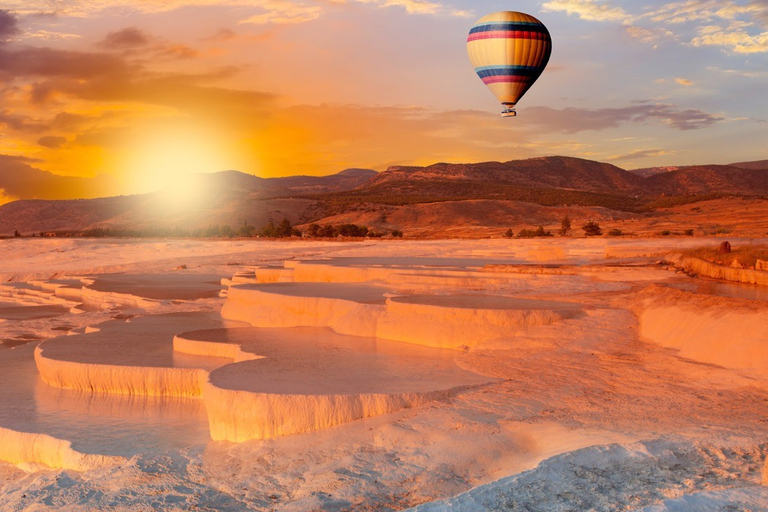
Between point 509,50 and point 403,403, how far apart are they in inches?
674

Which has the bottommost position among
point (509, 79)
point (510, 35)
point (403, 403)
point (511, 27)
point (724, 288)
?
point (403, 403)

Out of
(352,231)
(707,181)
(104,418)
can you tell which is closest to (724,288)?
(104,418)

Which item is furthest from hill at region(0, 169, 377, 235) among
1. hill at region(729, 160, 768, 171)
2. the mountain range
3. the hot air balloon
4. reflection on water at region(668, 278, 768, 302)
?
hill at region(729, 160, 768, 171)

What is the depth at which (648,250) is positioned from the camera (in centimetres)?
1958

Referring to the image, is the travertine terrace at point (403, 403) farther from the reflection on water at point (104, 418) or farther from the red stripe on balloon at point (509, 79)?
the red stripe on balloon at point (509, 79)

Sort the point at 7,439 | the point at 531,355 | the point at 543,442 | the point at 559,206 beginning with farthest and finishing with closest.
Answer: the point at 559,206 < the point at 531,355 < the point at 7,439 < the point at 543,442

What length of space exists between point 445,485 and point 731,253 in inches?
502

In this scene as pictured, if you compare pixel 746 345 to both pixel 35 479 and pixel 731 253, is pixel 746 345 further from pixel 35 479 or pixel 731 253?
pixel 731 253

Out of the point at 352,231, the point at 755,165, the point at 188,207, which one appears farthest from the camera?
the point at 755,165

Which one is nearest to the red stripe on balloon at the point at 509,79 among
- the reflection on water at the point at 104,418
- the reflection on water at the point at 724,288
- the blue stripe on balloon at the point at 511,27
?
the blue stripe on balloon at the point at 511,27

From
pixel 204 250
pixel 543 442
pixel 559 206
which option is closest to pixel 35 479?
pixel 543 442

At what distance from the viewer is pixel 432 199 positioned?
68.6 m

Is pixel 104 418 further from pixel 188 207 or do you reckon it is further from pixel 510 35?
pixel 188 207

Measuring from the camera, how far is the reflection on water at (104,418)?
6.49 m
